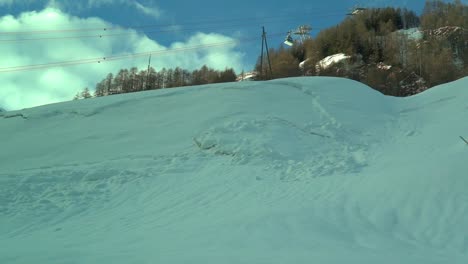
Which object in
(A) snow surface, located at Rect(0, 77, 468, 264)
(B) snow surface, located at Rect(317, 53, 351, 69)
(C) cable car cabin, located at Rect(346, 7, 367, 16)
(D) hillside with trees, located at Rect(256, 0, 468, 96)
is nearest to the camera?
(A) snow surface, located at Rect(0, 77, 468, 264)

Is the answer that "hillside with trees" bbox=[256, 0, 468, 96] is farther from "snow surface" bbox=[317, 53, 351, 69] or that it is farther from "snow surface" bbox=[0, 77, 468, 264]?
"snow surface" bbox=[0, 77, 468, 264]

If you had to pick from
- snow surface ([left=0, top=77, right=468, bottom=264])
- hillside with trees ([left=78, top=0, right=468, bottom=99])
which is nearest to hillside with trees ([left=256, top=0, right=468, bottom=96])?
hillside with trees ([left=78, top=0, right=468, bottom=99])

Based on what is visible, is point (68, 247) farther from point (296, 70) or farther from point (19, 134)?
point (296, 70)

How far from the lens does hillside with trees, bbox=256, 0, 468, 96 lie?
3275cm

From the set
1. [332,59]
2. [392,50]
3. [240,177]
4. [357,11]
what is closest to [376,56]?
[392,50]

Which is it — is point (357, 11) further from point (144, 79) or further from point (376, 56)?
point (144, 79)

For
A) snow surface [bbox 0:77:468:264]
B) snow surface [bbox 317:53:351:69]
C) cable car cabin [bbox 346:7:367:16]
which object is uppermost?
cable car cabin [bbox 346:7:367:16]

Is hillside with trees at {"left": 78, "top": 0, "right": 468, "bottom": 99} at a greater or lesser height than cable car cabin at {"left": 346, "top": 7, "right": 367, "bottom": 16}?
lesser

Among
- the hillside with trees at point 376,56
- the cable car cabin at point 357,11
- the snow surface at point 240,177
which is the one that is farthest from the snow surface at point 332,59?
the snow surface at point 240,177

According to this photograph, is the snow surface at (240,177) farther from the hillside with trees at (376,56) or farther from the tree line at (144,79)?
the tree line at (144,79)

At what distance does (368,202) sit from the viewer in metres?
7.13

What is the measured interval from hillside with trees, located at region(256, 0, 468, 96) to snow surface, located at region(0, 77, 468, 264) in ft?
55.9

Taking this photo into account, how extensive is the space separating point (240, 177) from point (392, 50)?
A: 40288 mm

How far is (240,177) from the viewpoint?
30.2ft
